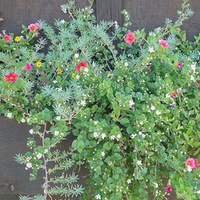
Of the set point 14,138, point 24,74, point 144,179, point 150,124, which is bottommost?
point 144,179

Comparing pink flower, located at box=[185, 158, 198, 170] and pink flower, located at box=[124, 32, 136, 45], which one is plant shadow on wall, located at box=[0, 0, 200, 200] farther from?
pink flower, located at box=[124, 32, 136, 45]

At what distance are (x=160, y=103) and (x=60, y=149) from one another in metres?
0.45

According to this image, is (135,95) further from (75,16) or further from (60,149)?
(75,16)

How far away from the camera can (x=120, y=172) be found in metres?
1.54

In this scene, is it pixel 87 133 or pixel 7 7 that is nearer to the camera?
pixel 87 133

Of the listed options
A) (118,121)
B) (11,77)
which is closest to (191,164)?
(118,121)

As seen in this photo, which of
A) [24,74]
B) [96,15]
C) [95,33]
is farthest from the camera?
[96,15]

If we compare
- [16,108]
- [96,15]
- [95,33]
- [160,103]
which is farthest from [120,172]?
[96,15]

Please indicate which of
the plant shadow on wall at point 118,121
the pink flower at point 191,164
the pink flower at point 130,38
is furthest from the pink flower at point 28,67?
the pink flower at point 191,164

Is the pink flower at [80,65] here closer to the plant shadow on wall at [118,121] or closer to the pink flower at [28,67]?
the plant shadow on wall at [118,121]

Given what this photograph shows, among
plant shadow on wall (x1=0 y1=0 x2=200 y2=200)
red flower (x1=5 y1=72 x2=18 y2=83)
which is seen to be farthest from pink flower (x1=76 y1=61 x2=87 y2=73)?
red flower (x1=5 y1=72 x2=18 y2=83)

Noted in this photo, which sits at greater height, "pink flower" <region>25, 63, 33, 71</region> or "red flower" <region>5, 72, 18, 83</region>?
"pink flower" <region>25, 63, 33, 71</region>

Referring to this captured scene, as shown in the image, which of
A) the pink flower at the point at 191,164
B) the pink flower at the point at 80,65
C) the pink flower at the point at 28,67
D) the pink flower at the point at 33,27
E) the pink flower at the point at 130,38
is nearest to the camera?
the pink flower at the point at 191,164

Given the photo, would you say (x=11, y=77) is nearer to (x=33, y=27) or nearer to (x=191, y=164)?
(x=33, y=27)
